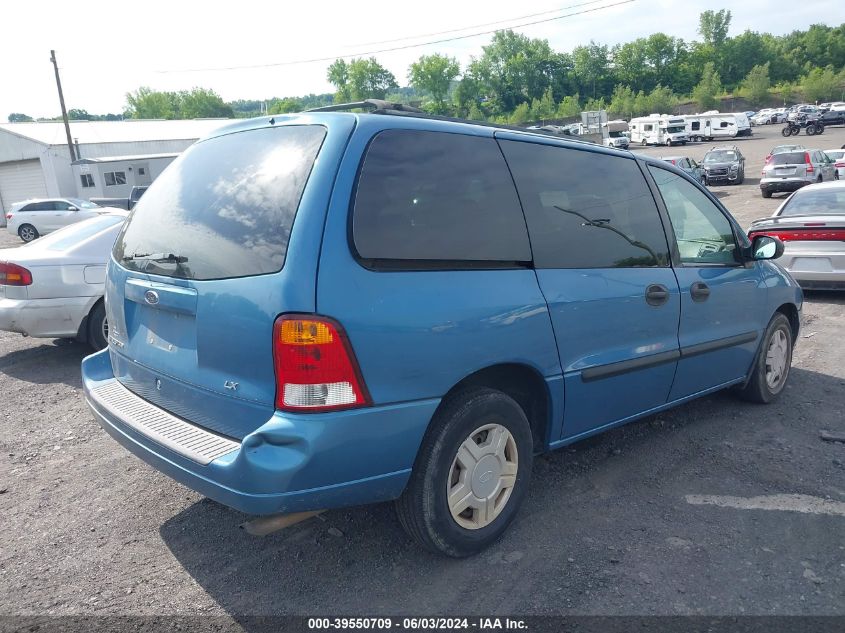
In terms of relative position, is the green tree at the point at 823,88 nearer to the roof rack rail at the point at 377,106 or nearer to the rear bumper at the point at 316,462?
the roof rack rail at the point at 377,106

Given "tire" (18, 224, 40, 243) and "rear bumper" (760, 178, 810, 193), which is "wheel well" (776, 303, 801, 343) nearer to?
"rear bumper" (760, 178, 810, 193)

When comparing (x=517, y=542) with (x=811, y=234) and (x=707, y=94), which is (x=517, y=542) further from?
(x=707, y=94)

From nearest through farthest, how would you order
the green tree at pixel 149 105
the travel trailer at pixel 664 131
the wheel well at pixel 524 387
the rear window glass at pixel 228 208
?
the rear window glass at pixel 228 208, the wheel well at pixel 524 387, the travel trailer at pixel 664 131, the green tree at pixel 149 105

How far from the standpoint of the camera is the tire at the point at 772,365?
5125 millimetres

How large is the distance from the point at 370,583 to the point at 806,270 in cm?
778

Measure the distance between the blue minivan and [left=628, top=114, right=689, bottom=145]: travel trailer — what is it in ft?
205

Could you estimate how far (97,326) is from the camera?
272 inches

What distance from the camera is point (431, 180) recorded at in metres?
3.04

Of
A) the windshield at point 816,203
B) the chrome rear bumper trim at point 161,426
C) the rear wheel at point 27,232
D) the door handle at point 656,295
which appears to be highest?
the door handle at point 656,295

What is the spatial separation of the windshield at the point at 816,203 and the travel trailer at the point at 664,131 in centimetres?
5510

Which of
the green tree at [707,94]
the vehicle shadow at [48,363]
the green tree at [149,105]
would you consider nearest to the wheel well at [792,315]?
the vehicle shadow at [48,363]

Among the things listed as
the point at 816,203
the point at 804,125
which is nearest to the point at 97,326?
the point at 816,203

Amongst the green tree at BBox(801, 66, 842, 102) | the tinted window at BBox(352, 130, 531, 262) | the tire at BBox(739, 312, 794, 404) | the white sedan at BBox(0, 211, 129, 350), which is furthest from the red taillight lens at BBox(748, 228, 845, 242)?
the green tree at BBox(801, 66, 842, 102)

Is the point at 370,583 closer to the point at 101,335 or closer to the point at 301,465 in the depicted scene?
the point at 301,465
